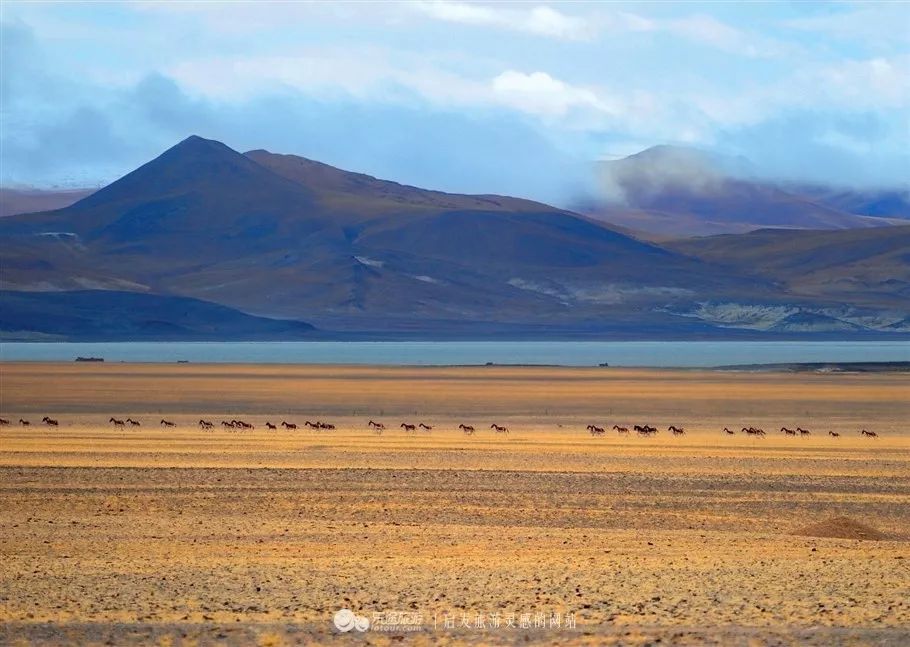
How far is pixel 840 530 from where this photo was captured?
17.8 m

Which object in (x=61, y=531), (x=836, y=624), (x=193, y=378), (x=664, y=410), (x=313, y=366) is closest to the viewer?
(x=836, y=624)

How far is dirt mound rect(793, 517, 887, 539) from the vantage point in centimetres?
1766

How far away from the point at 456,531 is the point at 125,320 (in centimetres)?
15138

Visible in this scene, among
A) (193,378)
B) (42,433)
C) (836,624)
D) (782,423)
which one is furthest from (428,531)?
(193,378)

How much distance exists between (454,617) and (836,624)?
3.11 metres

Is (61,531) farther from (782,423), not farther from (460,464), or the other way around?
(782,423)

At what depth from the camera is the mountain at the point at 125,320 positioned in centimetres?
15575

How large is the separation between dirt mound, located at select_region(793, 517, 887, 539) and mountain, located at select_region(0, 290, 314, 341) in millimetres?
141068

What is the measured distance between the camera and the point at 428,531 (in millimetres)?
17562
